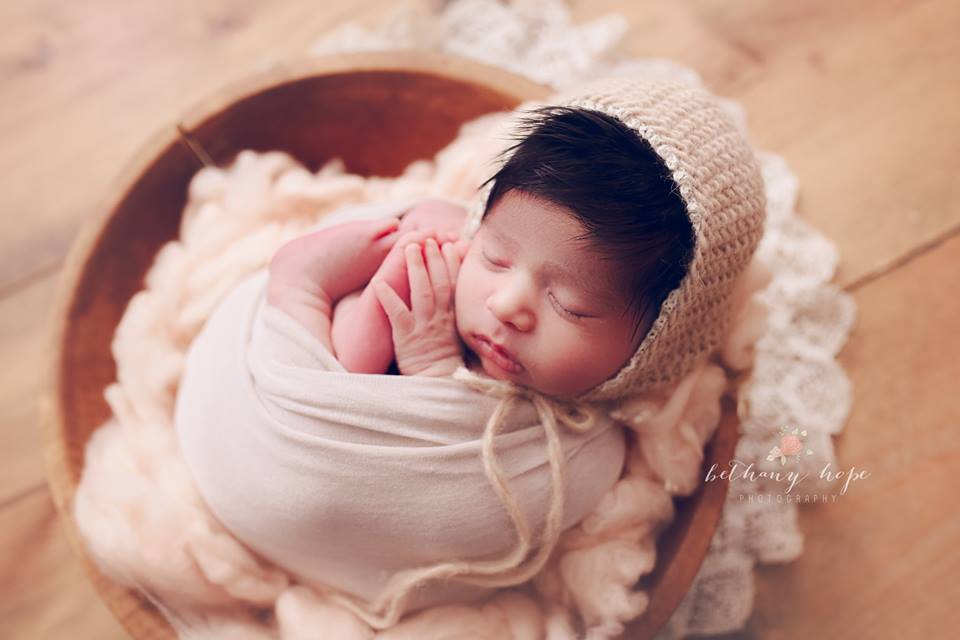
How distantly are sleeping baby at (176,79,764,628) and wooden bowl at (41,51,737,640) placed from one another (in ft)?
0.53

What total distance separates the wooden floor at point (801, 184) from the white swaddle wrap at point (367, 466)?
1.36 feet

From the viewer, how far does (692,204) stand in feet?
2.00

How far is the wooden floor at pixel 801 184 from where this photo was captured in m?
0.98

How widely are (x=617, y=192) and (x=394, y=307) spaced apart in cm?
24

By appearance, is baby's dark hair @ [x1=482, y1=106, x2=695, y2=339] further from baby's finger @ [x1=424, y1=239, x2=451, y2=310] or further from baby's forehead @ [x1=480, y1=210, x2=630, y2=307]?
baby's finger @ [x1=424, y1=239, x2=451, y2=310]

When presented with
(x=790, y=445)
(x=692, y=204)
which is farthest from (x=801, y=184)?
(x=692, y=204)

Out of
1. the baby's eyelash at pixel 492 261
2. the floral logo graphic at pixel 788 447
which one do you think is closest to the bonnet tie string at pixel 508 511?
the baby's eyelash at pixel 492 261

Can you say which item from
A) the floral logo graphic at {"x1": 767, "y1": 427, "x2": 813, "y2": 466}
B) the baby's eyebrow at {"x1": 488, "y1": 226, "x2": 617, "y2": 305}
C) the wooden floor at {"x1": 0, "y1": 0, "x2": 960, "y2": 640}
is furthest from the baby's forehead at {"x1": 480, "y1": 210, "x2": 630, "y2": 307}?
the wooden floor at {"x1": 0, "y1": 0, "x2": 960, "y2": 640}

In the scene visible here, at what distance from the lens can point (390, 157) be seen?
108 centimetres

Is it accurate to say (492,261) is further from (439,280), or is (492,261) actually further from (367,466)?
(367,466)

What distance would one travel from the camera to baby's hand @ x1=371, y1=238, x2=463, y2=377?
711 millimetres

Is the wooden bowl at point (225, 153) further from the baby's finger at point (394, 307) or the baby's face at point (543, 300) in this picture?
the baby's finger at point (394, 307)

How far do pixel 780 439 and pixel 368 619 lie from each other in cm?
54

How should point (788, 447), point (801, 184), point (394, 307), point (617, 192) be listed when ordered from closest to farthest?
1. point (617, 192)
2. point (394, 307)
3. point (788, 447)
4. point (801, 184)
